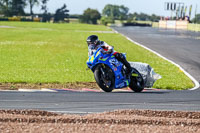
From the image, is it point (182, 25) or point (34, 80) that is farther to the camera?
point (182, 25)

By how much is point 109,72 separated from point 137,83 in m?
1.08

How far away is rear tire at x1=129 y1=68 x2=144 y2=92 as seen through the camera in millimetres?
13664

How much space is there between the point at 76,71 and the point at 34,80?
3.62 meters

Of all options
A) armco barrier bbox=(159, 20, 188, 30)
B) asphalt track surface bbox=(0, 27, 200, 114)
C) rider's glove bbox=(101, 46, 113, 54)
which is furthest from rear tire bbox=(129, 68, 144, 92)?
armco barrier bbox=(159, 20, 188, 30)

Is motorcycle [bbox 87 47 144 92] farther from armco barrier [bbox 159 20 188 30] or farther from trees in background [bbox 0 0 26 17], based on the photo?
trees in background [bbox 0 0 26 17]

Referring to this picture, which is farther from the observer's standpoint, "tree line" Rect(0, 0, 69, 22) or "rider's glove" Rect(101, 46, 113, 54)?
"tree line" Rect(0, 0, 69, 22)

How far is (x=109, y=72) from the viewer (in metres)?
13.0

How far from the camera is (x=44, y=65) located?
21.8 m

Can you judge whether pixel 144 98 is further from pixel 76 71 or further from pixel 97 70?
pixel 76 71

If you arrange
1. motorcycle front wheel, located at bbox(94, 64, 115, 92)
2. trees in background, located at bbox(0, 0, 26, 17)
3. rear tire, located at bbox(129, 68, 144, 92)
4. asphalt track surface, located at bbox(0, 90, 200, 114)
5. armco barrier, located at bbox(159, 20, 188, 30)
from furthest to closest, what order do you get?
trees in background, located at bbox(0, 0, 26, 17)
armco barrier, located at bbox(159, 20, 188, 30)
rear tire, located at bbox(129, 68, 144, 92)
motorcycle front wheel, located at bbox(94, 64, 115, 92)
asphalt track surface, located at bbox(0, 90, 200, 114)

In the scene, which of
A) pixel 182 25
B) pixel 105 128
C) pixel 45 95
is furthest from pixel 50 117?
pixel 182 25

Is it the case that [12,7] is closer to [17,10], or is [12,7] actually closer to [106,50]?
[17,10]

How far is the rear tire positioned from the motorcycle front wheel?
2.52ft

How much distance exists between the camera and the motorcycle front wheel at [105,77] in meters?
12.8
